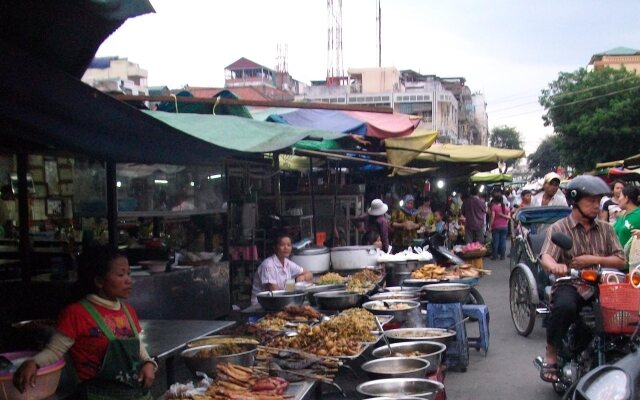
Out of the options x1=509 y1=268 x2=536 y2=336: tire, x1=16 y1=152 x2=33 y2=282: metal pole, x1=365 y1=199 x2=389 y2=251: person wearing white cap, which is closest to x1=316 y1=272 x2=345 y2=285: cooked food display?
x1=509 y1=268 x2=536 y2=336: tire

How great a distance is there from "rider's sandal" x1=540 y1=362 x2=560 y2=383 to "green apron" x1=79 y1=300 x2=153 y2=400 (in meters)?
3.74

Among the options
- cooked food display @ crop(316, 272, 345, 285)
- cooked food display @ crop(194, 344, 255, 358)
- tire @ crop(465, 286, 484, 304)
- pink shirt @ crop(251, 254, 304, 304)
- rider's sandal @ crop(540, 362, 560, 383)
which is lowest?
rider's sandal @ crop(540, 362, 560, 383)

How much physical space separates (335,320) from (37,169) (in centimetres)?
335

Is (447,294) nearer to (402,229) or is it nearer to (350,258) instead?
(350,258)

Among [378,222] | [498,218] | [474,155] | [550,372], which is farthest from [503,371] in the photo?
[498,218]

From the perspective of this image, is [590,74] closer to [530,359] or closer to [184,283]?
[530,359]

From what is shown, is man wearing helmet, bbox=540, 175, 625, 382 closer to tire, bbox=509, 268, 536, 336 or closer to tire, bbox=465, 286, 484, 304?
tire, bbox=465, 286, 484, 304

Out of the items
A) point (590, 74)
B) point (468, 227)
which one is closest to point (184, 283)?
point (468, 227)

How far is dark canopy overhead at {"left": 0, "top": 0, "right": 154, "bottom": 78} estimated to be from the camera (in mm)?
3012

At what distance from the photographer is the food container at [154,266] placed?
664 centimetres

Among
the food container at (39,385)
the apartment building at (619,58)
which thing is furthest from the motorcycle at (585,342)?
the apartment building at (619,58)

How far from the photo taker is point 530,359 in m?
7.83

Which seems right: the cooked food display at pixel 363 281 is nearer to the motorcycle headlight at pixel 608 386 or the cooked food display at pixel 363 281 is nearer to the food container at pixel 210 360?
the food container at pixel 210 360

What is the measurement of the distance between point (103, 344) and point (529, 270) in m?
6.43
